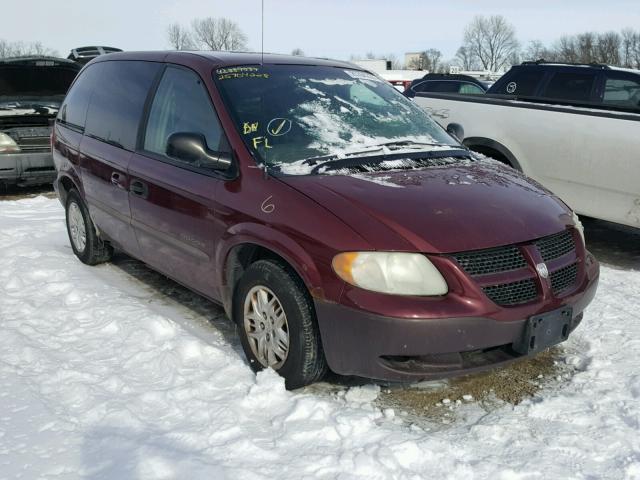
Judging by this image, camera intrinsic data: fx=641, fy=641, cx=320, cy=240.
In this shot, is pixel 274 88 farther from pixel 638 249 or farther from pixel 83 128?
pixel 638 249

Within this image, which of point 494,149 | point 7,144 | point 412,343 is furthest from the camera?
point 7,144

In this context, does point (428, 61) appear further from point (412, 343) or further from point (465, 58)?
point (412, 343)

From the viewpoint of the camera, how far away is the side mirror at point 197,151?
11.6ft

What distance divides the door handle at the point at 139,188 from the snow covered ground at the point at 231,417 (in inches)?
31.4

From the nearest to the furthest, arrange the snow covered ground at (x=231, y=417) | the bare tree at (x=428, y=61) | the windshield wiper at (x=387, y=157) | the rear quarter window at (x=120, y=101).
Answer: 1. the snow covered ground at (x=231, y=417)
2. the windshield wiper at (x=387, y=157)
3. the rear quarter window at (x=120, y=101)
4. the bare tree at (x=428, y=61)

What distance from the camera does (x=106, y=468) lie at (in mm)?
2633

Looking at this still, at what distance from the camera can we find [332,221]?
9.82 ft

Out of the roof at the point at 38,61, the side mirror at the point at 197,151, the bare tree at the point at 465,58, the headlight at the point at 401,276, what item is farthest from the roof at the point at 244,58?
the bare tree at the point at 465,58

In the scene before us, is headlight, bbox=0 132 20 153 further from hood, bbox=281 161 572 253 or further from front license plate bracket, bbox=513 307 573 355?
front license plate bracket, bbox=513 307 573 355

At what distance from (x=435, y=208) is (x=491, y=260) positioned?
370 mm

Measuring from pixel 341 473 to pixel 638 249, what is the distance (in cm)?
483

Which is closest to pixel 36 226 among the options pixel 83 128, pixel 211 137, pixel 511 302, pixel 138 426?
pixel 83 128

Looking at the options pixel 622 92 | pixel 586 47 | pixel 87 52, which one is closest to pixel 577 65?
pixel 622 92

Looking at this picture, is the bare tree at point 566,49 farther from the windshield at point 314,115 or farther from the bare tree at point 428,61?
the windshield at point 314,115
